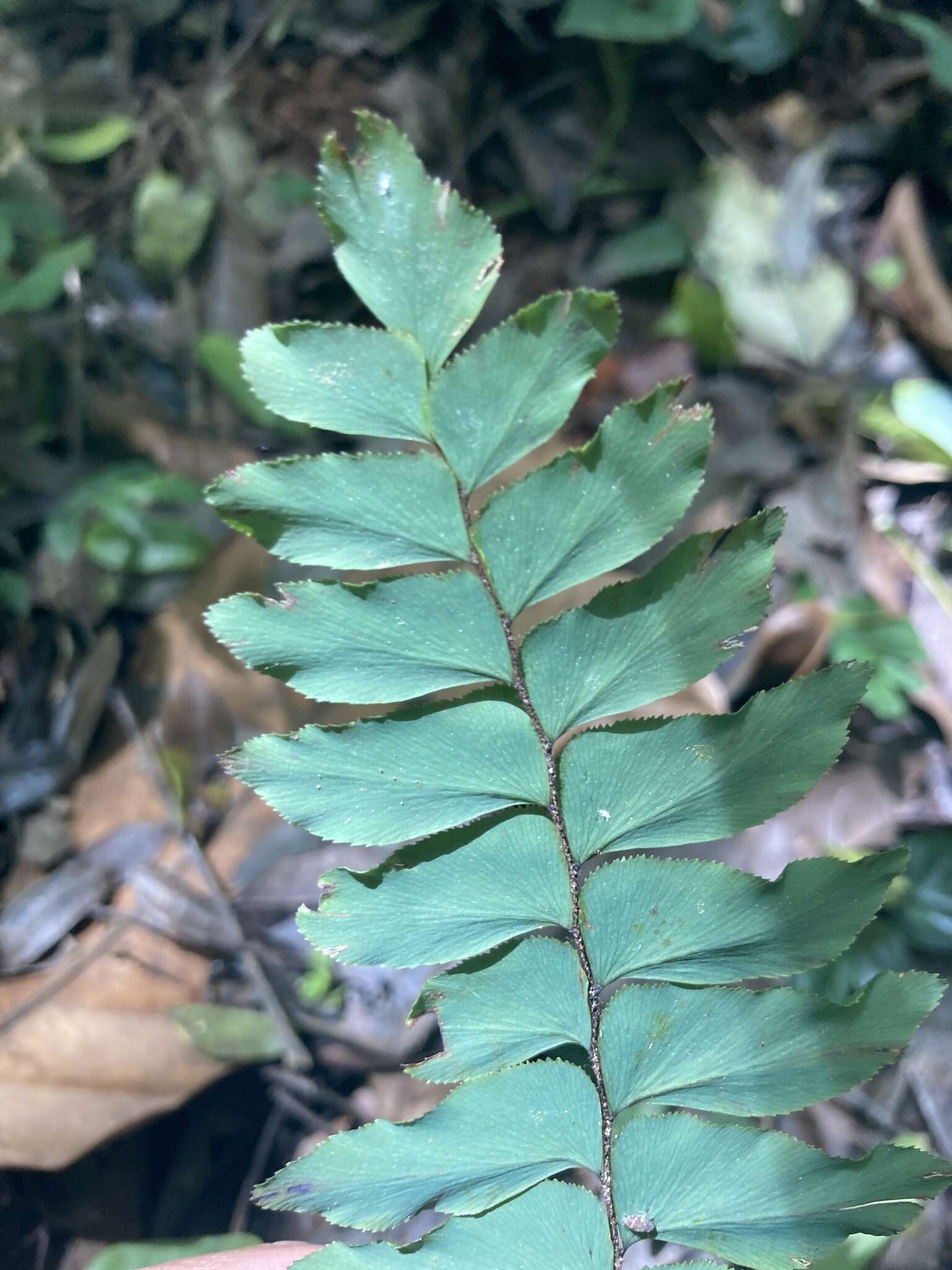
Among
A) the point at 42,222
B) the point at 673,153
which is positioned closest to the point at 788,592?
the point at 673,153

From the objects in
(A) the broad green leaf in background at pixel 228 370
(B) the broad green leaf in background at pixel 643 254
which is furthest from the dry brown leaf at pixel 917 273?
(A) the broad green leaf in background at pixel 228 370

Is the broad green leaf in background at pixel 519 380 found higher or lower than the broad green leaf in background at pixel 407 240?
lower

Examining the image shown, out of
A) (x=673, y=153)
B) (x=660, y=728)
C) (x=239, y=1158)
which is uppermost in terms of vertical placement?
(x=660, y=728)

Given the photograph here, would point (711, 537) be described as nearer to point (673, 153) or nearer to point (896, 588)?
point (896, 588)

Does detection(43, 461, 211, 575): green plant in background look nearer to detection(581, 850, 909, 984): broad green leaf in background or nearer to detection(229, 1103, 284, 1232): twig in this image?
detection(229, 1103, 284, 1232): twig

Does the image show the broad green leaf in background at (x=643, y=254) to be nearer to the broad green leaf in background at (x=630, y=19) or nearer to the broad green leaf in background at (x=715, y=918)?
the broad green leaf in background at (x=630, y=19)

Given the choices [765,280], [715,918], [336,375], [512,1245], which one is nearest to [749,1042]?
[715,918]

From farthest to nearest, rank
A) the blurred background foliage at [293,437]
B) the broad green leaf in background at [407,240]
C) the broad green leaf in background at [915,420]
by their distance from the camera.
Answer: the broad green leaf in background at [915,420] → the blurred background foliage at [293,437] → the broad green leaf in background at [407,240]
